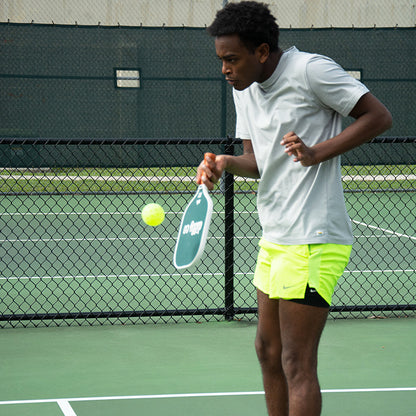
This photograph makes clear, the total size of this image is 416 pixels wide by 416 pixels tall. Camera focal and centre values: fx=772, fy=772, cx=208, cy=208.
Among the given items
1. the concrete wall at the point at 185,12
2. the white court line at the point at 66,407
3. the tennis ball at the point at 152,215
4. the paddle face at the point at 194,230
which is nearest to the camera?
the paddle face at the point at 194,230

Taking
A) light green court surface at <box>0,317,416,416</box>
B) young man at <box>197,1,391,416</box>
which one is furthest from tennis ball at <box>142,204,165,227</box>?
young man at <box>197,1,391,416</box>

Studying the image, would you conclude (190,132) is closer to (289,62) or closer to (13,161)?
(13,161)

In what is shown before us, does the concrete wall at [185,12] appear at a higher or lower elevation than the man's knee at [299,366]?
higher

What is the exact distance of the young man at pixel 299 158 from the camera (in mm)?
2438

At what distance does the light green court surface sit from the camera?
12.2ft

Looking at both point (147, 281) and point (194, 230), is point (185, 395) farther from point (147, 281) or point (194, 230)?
point (147, 281)

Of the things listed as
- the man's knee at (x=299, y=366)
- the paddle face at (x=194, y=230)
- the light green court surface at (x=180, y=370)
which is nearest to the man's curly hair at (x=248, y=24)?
the paddle face at (x=194, y=230)

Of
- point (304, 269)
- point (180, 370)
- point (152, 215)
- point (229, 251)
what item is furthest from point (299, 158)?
point (229, 251)

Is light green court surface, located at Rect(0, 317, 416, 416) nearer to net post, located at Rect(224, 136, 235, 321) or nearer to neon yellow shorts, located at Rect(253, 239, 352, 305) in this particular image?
net post, located at Rect(224, 136, 235, 321)

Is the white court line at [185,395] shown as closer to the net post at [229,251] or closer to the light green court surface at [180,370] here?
the light green court surface at [180,370]

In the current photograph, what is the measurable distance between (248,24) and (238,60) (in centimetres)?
12

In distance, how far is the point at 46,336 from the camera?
493 cm

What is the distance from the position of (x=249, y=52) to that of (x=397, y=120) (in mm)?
12081

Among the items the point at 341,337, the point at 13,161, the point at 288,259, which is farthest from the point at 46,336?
the point at 13,161
